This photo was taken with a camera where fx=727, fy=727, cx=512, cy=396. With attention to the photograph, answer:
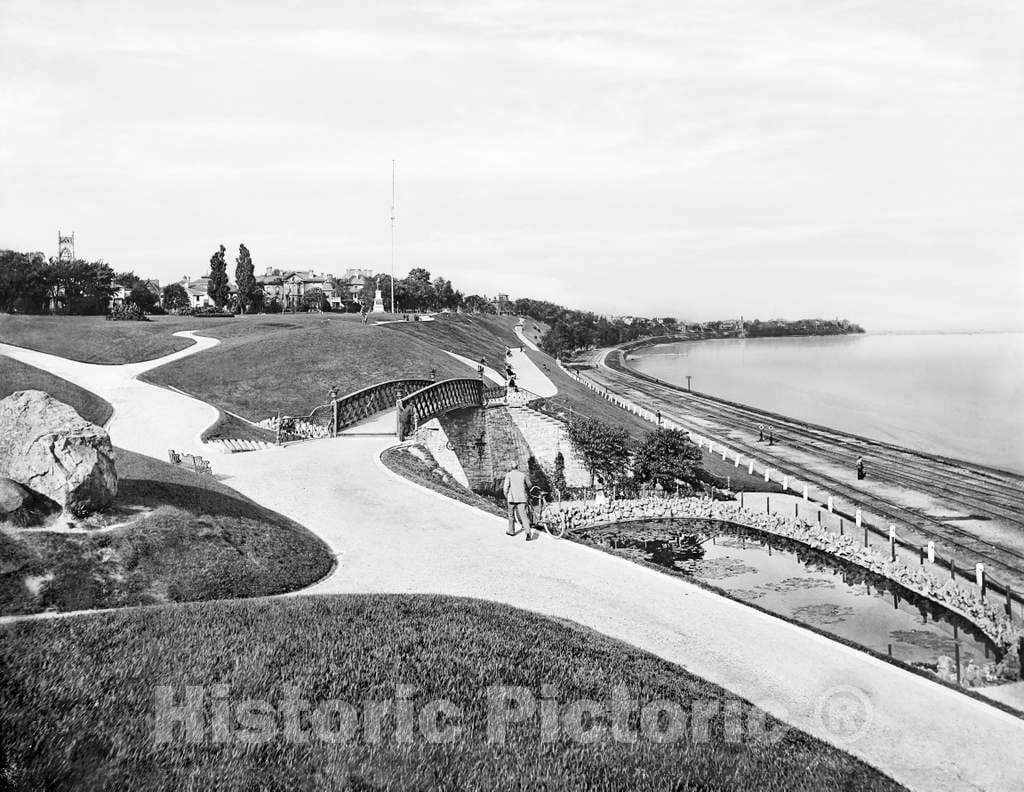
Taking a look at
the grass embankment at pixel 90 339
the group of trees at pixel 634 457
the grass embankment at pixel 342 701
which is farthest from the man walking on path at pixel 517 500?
the grass embankment at pixel 90 339

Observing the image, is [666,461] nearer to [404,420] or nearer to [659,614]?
[404,420]

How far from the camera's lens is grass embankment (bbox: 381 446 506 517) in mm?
21688

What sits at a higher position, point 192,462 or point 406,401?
point 406,401

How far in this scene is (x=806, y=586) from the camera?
955 inches

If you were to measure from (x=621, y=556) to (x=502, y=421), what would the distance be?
28.3 meters

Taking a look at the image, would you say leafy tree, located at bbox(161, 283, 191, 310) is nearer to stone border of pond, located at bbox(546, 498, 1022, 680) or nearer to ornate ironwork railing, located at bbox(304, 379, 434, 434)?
ornate ironwork railing, located at bbox(304, 379, 434, 434)

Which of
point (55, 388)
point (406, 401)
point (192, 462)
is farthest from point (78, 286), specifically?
Answer: point (192, 462)

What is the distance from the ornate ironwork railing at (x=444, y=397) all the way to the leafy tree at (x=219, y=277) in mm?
63884

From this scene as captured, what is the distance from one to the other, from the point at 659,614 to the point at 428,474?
579 inches

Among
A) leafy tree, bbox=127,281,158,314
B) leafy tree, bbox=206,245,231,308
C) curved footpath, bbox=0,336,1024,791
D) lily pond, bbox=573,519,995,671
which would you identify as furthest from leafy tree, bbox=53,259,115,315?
lily pond, bbox=573,519,995,671

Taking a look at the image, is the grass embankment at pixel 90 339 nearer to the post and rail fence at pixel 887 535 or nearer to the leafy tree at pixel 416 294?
the post and rail fence at pixel 887 535

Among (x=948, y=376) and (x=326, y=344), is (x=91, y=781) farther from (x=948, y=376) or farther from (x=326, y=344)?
(x=948, y=376)

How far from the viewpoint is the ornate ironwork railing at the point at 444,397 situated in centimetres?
3675

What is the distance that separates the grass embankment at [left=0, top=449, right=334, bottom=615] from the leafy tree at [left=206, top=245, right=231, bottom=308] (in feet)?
280
